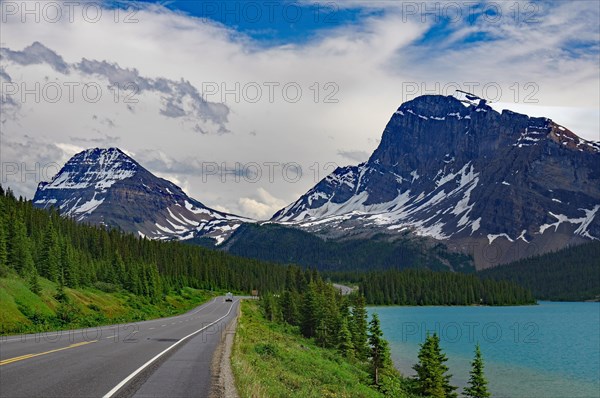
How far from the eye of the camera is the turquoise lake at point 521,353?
6100 centimetres

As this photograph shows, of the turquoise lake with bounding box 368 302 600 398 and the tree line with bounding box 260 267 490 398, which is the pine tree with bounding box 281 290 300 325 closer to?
the tree line with bounding box 260 267 490 398

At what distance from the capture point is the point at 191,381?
18.3m

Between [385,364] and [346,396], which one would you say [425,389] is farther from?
A: [346,396]

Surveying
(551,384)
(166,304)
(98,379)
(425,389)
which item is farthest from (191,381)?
(166,304)

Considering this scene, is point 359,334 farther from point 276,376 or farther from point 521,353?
point 276,376

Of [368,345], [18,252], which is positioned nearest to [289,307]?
[368,345]

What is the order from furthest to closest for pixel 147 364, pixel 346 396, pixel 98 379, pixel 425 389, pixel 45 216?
1. pixel 45 216
2. pixel 425 389
3. pixel 346 396
4. pixel 147 364
5. pixel 98 379

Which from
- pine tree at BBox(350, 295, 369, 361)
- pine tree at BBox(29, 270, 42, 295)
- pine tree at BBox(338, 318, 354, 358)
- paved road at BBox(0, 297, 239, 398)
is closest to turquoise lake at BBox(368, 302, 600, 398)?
pine tree at BBox(350, 295, 369, 361)

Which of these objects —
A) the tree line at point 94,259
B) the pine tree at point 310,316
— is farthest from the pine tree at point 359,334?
the tree line at point 94,259

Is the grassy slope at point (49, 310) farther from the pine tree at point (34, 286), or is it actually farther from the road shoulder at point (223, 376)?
the road shoulder at point (223, 376)

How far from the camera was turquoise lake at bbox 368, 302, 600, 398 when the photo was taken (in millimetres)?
61000

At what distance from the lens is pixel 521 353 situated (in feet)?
288

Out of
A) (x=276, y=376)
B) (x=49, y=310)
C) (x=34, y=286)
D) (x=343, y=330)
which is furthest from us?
(x=343, y=330)

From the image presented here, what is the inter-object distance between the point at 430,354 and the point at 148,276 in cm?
6566
